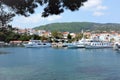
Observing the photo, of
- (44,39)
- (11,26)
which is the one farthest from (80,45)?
(11,26)

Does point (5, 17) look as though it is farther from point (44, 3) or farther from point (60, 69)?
point (60, 69)

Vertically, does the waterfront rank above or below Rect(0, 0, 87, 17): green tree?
below

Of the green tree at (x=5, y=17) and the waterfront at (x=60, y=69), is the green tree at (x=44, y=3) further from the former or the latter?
the waterfront at (x=60, y=69)

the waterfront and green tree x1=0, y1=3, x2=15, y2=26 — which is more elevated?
green tree x1=0, y1=3, x2=15, y2=26

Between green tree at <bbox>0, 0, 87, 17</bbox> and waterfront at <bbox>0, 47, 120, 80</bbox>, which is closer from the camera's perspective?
green tree at <bbox>0, 0, 87, 17</bbox>

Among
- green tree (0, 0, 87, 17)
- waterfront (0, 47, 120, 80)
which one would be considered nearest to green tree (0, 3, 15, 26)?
green tree (0, 0, 87, 17)

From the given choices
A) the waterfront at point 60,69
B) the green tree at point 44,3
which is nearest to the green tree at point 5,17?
the green tree at point 44,3

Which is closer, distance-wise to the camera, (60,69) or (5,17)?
(5,17)

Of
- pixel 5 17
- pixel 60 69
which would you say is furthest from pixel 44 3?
pixel 60 69

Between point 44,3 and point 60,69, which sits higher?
point 44,3

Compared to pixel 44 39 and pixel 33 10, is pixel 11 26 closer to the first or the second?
pixel 33 10

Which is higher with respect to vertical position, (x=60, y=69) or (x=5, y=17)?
(x=5, y=17)

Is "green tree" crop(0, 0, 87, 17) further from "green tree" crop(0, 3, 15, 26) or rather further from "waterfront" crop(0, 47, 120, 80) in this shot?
"waterfront" crop(0, 47, 120, 80)

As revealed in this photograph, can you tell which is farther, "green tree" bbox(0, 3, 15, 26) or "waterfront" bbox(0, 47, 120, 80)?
"waterfront" bbox(0, 47, 120, 80)
